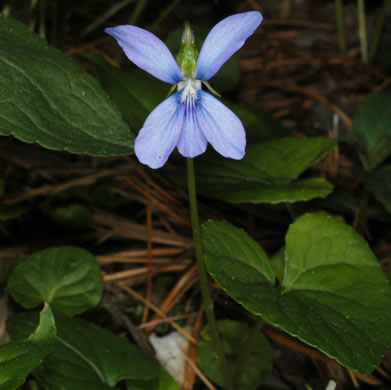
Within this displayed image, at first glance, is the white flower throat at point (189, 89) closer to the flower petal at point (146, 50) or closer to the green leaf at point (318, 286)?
the flower petal at point (146, 50)

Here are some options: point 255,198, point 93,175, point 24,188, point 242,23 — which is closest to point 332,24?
point 93,175

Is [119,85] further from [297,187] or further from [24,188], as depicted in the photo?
[24,188]

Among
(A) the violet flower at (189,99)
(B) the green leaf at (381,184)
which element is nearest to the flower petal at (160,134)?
(A) the violet flower at (189,99)

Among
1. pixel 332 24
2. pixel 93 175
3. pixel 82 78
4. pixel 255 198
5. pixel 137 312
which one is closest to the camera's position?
pixel 82 78

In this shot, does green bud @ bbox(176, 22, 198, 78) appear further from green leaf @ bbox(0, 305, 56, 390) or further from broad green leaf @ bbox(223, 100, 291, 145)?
broad green leaf @ bbox(223, 100, 291, 145)

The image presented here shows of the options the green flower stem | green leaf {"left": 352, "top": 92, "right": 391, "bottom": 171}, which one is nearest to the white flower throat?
the green flower stem

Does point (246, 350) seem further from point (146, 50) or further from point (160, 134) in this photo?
point (146, 50)
